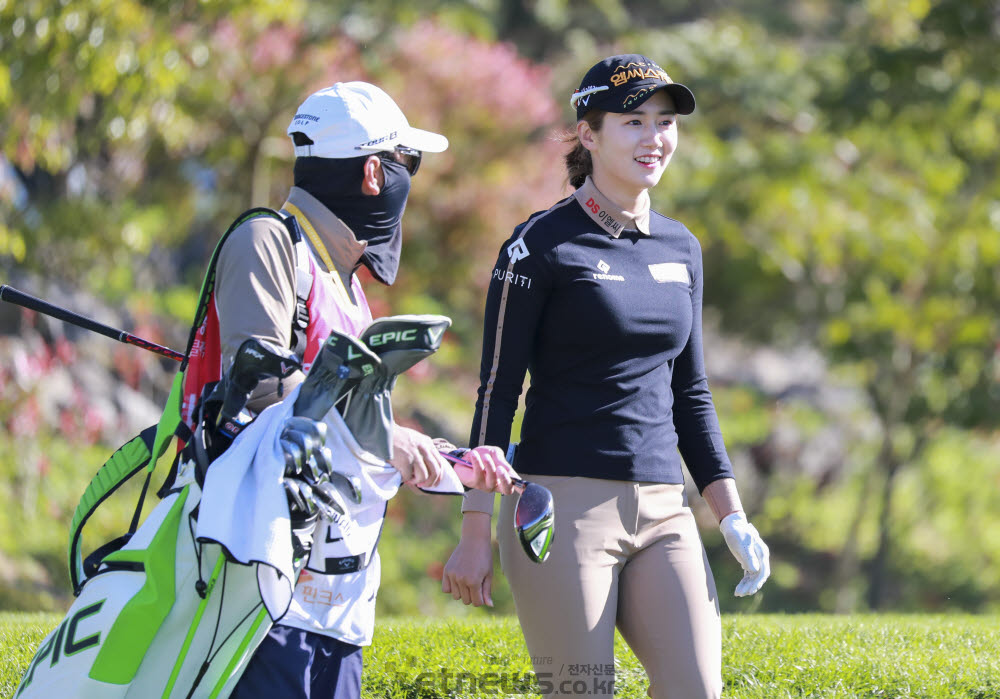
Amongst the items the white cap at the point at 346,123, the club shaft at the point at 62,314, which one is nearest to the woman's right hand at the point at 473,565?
the club shaft at the point at 62,314

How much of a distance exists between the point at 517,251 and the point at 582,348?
0.33m

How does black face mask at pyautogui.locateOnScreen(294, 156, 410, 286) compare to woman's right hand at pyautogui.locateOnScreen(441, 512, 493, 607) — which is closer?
black face mask at pyautogui.locateOnScreen(294, 156, 410, 286)

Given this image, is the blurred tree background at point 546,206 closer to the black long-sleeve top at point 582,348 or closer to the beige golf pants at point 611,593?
the black long-sleeve top at point 582,348

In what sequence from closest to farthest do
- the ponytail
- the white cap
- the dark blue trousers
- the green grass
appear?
the dark blue trousers → the white cap → the ponytail → the green grass

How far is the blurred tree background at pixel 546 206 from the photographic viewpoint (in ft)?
35.2

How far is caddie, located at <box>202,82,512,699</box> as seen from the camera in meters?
2.93

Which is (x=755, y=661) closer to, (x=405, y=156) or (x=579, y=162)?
(x=579, y=162)

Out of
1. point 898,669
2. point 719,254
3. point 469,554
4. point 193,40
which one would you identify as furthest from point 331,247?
point 719,254

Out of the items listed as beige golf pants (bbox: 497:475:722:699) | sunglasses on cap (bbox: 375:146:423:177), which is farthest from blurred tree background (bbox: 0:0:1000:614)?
beige golf pants (bbox: 497:475:722:699)

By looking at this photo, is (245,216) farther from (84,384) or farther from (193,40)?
(84,384)

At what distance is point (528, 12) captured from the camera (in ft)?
68.4

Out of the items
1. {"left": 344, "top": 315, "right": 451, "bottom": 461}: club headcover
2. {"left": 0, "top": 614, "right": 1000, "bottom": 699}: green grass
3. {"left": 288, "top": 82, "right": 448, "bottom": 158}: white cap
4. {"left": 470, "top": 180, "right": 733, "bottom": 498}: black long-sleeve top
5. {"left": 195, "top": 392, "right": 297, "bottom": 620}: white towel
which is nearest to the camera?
{"left": 195, "top": 392, "right": 297, "bottom": 620}: white towel

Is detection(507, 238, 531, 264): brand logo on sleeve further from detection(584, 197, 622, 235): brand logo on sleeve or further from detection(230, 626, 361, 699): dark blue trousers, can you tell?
detection(230, 626, 361, 699): dark blue trousers

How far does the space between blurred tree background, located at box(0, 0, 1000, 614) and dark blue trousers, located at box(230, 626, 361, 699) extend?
624 cm
